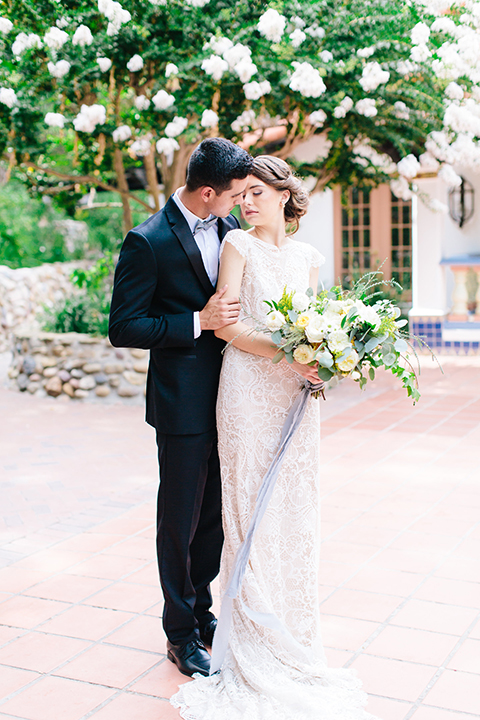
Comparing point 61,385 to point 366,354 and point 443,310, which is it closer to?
point 443,310

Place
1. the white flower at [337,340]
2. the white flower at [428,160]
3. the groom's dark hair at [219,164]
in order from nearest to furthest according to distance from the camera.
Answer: the white flower at [337,340] < the groom's dark hair at [219,164] < the white flower at [428,160]

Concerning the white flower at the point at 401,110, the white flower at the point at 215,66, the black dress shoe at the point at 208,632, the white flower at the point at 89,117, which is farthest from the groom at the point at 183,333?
the white flower at the point at 401,110

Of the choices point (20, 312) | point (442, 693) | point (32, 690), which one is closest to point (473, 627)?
point (442, 693)

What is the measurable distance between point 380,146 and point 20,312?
7.43 m

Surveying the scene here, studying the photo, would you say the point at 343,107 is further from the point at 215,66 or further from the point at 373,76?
the point at 215,66

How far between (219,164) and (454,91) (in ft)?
16.2

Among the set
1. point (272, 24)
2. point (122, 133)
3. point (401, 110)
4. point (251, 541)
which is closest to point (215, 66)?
point (272, 24)

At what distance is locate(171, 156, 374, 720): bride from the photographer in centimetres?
278

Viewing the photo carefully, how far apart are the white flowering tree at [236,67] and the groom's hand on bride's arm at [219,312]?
409 cm

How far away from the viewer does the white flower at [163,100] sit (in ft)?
21.7

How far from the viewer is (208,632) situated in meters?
3.18

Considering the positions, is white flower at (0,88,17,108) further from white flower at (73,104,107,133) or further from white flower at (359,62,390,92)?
white flower at (359,62,390,92)

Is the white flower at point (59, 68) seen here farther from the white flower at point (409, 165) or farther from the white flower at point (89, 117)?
the white flower at point (409, 165)

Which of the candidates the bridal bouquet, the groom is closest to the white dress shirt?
the groom
